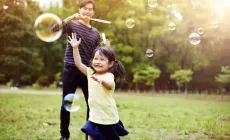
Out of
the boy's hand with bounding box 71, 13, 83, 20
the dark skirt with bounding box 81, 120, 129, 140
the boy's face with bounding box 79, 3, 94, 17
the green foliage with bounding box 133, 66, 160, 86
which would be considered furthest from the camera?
the green foliage with bounding box 133, 66, 160, 86

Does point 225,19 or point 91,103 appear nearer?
point 91,103

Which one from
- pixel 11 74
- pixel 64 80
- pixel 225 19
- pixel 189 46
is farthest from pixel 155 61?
pixel 64 80

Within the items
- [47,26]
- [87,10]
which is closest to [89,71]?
[87,10]

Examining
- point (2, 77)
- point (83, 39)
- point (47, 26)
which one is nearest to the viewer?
point (83, 39)

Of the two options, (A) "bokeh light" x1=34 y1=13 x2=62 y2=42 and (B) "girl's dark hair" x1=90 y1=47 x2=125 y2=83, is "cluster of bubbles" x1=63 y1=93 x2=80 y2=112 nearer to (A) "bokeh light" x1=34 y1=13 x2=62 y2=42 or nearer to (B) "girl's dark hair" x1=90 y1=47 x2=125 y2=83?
(A) "bokeh light" x1=34 y1=13 x2=62 y2=42

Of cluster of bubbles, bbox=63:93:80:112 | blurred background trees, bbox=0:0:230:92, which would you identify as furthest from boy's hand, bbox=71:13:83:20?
blurred background trees, bbox=0:0:230:92

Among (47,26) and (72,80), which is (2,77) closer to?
(47,26)

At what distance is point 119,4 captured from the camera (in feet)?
85.7

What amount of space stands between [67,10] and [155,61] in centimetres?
803

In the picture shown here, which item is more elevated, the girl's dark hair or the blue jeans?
the girl's dark hair

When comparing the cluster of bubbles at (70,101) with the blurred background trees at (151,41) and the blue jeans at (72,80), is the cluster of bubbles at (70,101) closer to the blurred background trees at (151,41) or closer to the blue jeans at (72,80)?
the blue jeans at (72,80)

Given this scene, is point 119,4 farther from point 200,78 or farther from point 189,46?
point 200,78

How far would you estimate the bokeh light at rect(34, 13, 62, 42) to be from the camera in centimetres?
445

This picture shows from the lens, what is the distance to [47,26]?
4598mm
